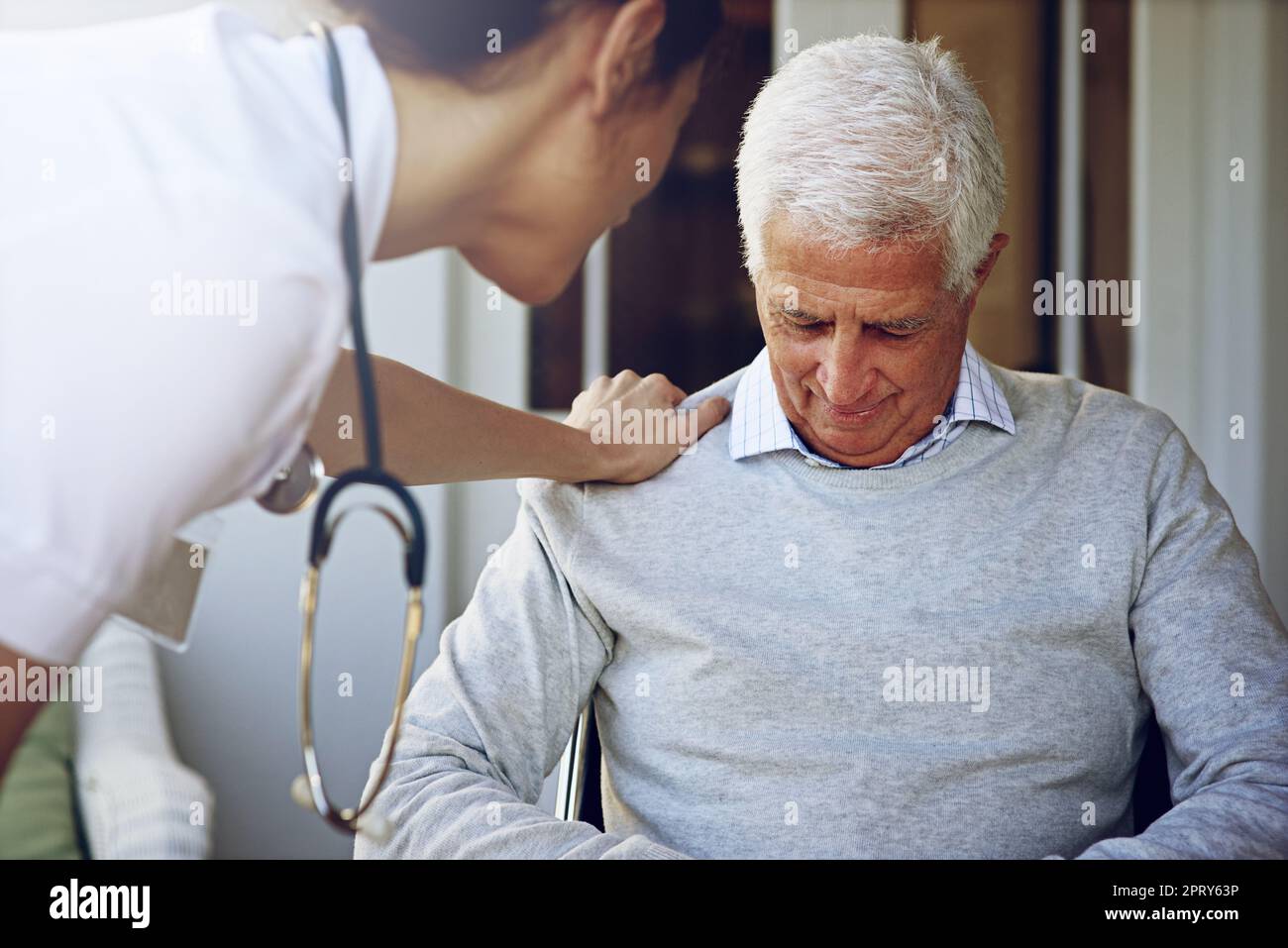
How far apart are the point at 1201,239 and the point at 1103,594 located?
4.52 feet

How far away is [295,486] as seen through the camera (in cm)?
85

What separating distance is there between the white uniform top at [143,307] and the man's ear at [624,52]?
7.5 inches

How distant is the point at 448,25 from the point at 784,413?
0.73m

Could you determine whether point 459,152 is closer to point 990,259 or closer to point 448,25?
point 448,25

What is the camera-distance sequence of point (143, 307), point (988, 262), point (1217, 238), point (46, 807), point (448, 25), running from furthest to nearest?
point (1217, 238) → point (988, 262) → point (46, 807) → point (448, 25) → point (143, 307)

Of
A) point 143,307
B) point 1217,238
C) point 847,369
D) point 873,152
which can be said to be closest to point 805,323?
point 847,369

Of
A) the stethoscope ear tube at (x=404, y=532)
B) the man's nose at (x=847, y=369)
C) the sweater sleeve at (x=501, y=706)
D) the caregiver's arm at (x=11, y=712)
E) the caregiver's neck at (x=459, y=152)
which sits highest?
the caregiver's neck at (x=459, y=152)

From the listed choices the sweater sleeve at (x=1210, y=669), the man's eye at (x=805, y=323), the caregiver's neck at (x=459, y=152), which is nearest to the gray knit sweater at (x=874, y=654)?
the sweater sleeve at (x=1210, y=669)

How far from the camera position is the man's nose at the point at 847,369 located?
4.33 feet

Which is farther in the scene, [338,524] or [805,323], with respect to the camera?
[805,323]

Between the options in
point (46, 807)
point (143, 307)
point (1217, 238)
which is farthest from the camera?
point (1217, 238)

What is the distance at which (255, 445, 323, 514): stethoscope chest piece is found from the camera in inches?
32.5

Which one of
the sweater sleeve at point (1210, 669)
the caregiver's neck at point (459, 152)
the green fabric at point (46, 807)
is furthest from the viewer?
the sweater sleeve at point (1210, 669)

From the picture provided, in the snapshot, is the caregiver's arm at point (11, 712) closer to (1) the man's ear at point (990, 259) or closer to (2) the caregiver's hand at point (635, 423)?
(2) the caregiver's hand at point (635, 423)
